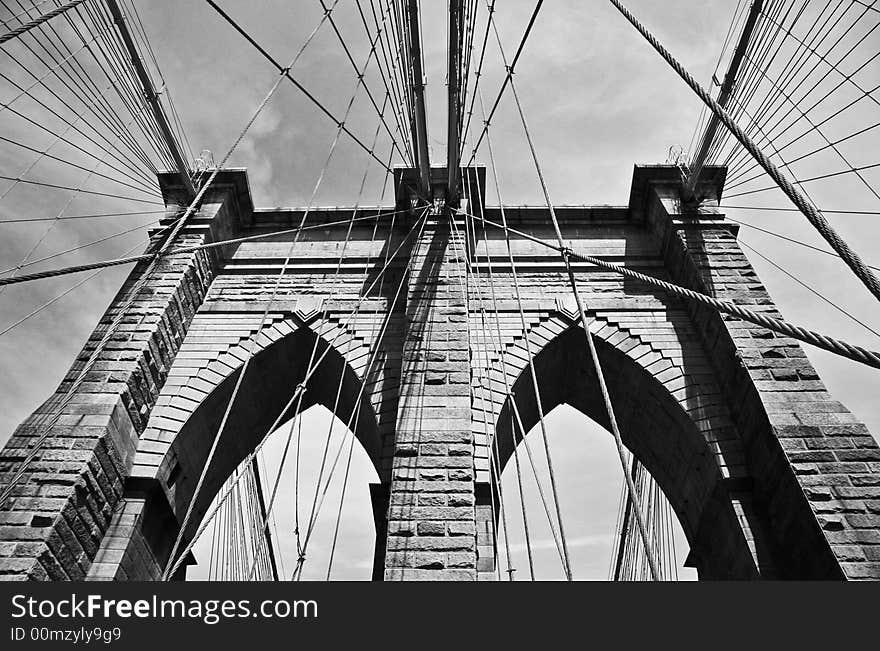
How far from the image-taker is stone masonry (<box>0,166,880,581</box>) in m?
6.04

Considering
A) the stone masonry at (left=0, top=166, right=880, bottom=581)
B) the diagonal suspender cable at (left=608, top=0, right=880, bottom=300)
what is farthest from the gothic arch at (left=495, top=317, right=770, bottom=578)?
the diagonal suspender cable at (left=608, top=0, right=880, bottom=300)

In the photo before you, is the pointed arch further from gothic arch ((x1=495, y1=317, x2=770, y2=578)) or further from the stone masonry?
gothic arch ((x1=495, y1=317, x2=770, y2=578))

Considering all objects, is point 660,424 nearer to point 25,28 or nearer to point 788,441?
point 788,441

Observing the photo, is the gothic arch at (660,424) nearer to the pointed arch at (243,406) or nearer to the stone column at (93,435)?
the pointed arch at (243,406)

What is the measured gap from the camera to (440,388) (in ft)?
23.4

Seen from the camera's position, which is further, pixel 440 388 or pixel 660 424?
pixel 660 424

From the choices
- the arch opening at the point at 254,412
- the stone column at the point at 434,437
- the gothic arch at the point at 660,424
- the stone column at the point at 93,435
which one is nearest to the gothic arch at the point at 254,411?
the arch opening at the point at 254,412

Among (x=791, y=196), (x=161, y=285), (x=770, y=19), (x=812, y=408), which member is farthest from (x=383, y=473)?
(x=770, y=19)

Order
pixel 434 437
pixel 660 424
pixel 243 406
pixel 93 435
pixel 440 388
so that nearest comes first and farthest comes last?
pixel 93 435 → pixel 434 437 → pixel 440 388 → pixel 660 424 → pixel 243 406

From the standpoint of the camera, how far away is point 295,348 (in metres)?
8.78

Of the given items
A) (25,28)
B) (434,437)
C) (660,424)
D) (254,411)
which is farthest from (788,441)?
(25,28)

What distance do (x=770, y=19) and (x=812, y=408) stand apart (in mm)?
4433

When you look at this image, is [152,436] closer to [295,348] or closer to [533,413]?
[295,348]

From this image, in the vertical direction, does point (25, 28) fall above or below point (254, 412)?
below
